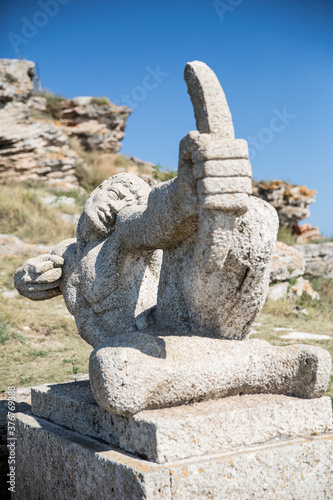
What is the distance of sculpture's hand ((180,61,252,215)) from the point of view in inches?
65.2

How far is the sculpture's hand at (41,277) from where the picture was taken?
9.30 ft

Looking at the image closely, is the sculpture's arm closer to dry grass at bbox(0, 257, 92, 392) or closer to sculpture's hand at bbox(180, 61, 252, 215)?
sculpture's hand at bbox(180, 61, 252, 215)

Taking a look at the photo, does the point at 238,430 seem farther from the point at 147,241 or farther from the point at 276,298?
the point at 276,298

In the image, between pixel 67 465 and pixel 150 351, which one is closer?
pixel 150 351

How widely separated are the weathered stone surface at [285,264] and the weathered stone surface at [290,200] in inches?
169

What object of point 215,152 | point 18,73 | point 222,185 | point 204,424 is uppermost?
point 18,73

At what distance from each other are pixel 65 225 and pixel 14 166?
5.33m

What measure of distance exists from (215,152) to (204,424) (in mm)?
1022

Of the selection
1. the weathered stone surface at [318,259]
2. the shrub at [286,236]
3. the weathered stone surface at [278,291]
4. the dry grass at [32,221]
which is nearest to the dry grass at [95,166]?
the dry grass at [32,221]

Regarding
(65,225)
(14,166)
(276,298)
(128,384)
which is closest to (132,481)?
(128,384)

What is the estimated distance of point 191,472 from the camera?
178 cm

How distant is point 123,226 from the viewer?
97.7 inches

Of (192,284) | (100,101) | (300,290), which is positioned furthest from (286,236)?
(192,284)

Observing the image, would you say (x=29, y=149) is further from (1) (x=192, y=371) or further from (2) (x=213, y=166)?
(2) (x=213, y=166)
